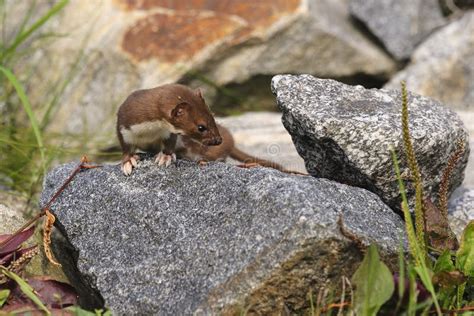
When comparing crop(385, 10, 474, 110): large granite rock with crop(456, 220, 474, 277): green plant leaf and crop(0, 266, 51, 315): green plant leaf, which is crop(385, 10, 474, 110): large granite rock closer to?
crop(456, 220, 474, 277): green plant leaf

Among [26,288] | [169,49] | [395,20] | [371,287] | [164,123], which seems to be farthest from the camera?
[395,20]

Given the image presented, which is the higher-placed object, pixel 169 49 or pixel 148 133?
pixel 148 133

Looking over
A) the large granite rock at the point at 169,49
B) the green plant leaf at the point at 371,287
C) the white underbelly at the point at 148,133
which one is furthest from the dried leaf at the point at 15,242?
the large granite rock at the point at 169,49

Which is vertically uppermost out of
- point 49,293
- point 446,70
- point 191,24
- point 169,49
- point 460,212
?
point 49,293

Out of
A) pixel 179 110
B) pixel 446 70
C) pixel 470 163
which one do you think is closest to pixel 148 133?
pixel 179 110

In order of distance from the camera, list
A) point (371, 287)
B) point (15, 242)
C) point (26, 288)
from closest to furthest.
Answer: point (371, 287) < point (26, 288) < point (15, 242)

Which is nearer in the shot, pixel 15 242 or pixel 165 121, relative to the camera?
pixel 15 242

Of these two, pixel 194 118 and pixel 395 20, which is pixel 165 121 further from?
pixel 395 20

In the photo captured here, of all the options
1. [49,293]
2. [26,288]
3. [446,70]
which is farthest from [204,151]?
[446,70]
